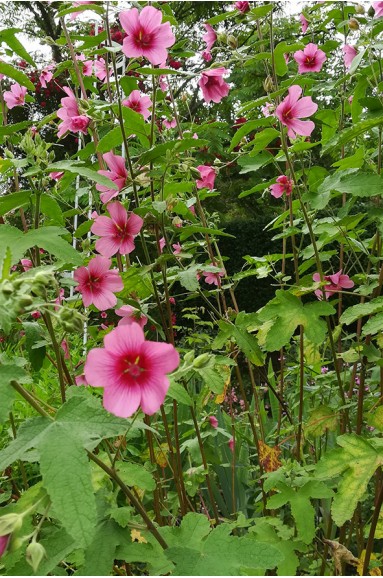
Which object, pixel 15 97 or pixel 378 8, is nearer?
pixel 378 8

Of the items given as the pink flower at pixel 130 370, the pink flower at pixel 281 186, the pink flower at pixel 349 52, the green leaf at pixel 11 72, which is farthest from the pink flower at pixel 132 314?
the pink flower at pixel 349 52

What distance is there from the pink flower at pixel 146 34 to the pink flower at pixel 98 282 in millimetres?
468

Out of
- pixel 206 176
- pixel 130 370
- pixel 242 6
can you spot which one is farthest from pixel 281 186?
pixel 130 370

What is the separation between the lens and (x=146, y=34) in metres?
1.31

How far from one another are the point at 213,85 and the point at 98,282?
0.72m

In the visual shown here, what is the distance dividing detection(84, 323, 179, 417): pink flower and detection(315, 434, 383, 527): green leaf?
1.91ft

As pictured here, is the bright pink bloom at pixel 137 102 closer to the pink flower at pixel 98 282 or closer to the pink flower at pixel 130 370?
the pink flower at pixel 98 282

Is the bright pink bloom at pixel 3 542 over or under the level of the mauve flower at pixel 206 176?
under

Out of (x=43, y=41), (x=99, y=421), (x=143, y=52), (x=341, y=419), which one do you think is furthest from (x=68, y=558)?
(x=43, y=41)

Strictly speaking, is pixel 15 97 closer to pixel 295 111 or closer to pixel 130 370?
pixel 295 111

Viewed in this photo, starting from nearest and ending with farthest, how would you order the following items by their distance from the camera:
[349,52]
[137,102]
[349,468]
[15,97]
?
[349,468]
[137,102]
[349,52]
[15,97]

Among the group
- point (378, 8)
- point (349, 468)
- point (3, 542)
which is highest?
point (378, 8)

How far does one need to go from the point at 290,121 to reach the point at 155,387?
1051 millimetres

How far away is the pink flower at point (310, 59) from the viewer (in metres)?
2.11
